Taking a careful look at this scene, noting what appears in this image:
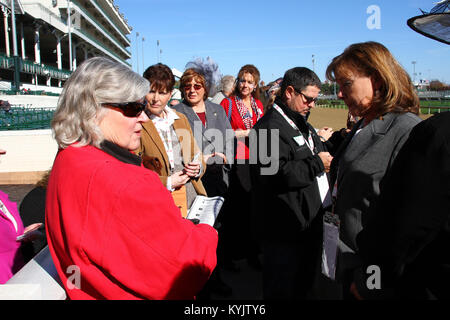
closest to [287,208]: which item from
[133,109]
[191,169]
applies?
[191,169]

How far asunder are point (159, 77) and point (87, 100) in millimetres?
1818

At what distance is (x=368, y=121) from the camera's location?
6.83 feet

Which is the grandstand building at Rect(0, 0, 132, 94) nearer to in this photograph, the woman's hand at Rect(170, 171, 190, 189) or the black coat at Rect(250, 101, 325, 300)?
the woman's hand at Rect(170, 171, 190, 189)

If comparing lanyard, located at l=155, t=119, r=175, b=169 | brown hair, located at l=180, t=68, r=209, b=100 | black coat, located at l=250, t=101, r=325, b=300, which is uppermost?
brown hair, located at l=180, t=68, r=209, b=100

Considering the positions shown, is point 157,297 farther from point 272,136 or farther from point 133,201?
point 272,136

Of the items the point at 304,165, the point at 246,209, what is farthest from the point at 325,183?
the point at 246,209

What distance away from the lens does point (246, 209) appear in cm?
519

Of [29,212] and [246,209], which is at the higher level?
[29,212]

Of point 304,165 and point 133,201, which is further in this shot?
point 304,165

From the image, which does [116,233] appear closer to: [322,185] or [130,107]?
[130,107]

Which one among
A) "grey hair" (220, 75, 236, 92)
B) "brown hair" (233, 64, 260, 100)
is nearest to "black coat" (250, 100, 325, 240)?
"brown hair" (233, 64, 260, 100)

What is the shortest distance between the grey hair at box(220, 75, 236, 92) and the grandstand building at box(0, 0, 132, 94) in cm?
2688

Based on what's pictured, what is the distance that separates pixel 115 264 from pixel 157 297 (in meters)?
0.22

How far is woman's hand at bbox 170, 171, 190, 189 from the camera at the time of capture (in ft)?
9.04
